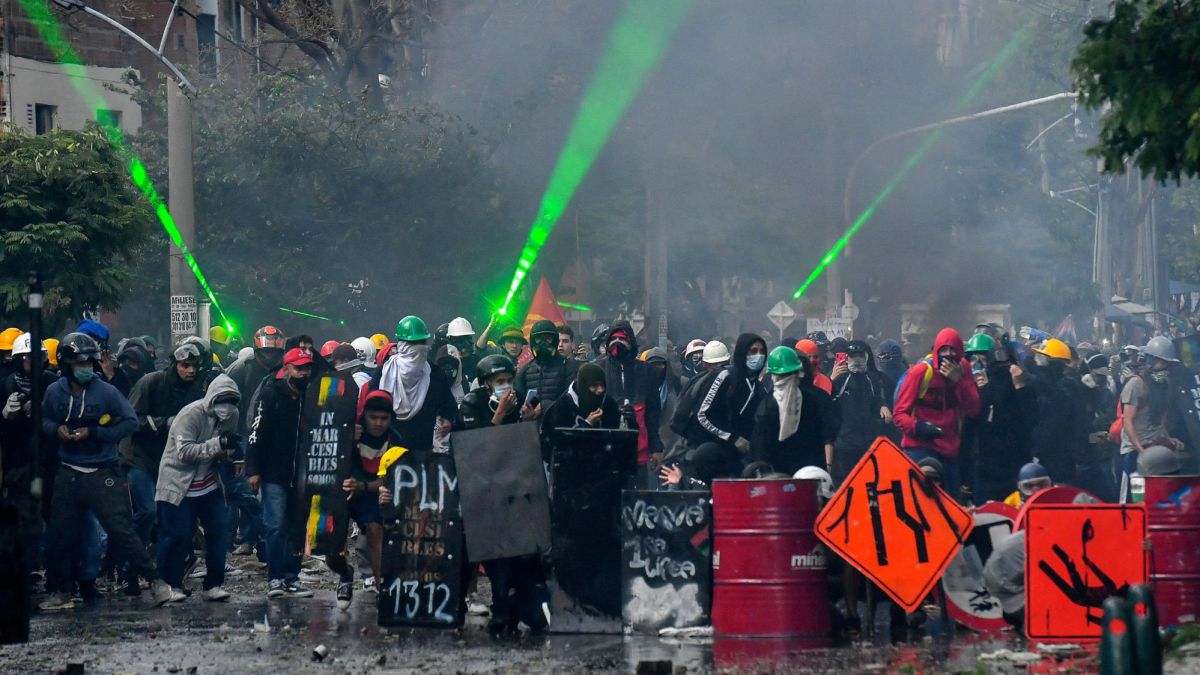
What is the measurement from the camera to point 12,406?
444 inches

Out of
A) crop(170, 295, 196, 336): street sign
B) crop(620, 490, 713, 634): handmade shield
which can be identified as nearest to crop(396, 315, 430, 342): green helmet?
crop(620, 490, 713, 634): handmade shield

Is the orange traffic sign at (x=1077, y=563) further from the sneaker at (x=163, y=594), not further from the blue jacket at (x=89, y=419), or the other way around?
the blue jacket at (x=89, y=419)

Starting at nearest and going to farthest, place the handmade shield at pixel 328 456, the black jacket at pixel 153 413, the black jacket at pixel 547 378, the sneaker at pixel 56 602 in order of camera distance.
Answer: the handmade shield at pixel 328 456
the sneaker at pixel 56 602
the black jacket at pixel 153 413
the black jacket at pixel 547 378

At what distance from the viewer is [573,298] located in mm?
39344

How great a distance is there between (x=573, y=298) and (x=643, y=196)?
16.2ft

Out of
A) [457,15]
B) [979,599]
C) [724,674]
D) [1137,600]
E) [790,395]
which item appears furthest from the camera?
[457,15]

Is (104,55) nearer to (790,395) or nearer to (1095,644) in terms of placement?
(790,395)

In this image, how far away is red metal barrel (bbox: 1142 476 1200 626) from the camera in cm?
869

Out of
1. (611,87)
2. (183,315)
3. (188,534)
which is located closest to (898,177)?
(611,87)

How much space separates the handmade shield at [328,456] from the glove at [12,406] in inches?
76.1

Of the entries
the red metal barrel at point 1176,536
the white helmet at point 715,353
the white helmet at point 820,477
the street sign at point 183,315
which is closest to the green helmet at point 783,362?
the white helmet at point 820,477

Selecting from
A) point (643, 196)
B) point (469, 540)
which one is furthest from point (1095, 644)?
point (643, 196)

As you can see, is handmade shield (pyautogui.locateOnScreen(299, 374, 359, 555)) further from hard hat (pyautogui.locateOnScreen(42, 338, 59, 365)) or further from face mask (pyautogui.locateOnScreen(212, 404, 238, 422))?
hard hat (pyautogui.locateOnScreen(42, 338, 59, 365))

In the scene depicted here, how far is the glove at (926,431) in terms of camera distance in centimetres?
1148
